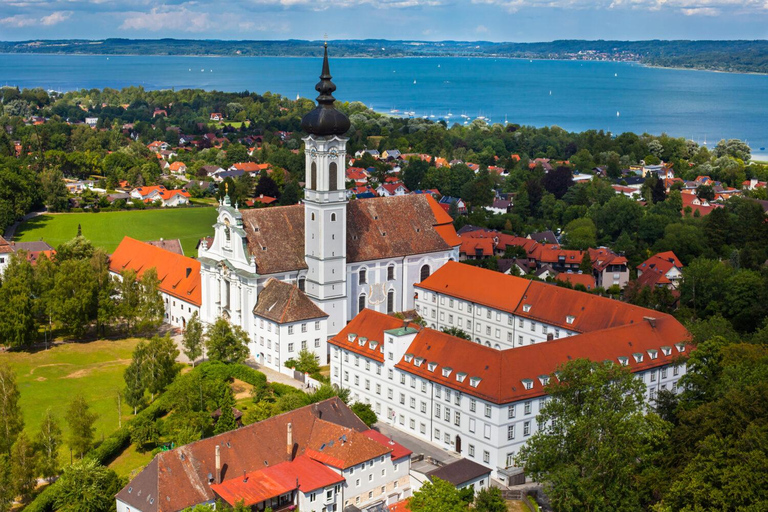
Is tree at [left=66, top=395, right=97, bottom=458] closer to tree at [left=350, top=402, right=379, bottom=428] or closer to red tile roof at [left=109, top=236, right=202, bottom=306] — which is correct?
tree at [left=350, top=402, right=379, bottom=428]

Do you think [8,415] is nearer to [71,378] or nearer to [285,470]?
[71,378]

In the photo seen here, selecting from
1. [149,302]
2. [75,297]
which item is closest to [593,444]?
[149,302]

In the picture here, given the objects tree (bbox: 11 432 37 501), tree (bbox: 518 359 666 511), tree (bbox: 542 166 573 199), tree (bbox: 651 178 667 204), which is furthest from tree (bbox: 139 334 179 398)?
tree (bbox: 651 178 667 204)

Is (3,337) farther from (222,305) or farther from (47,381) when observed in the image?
(222,305)

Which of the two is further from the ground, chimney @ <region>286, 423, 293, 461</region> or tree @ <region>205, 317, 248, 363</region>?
Result: chimney @ <region>286, 423, 293, 461</region>

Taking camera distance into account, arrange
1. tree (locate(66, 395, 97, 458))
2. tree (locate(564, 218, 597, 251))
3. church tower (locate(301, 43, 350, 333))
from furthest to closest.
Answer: tree (locate(564, 218, 597, 251)) → church tower (locate(301, 43, 350, 333)) → tree (locate(66, 395, 97, 458))

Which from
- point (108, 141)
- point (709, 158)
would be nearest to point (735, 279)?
point (709, 158)

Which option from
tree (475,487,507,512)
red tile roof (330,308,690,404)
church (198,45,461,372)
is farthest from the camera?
church (198,45,461,372)
